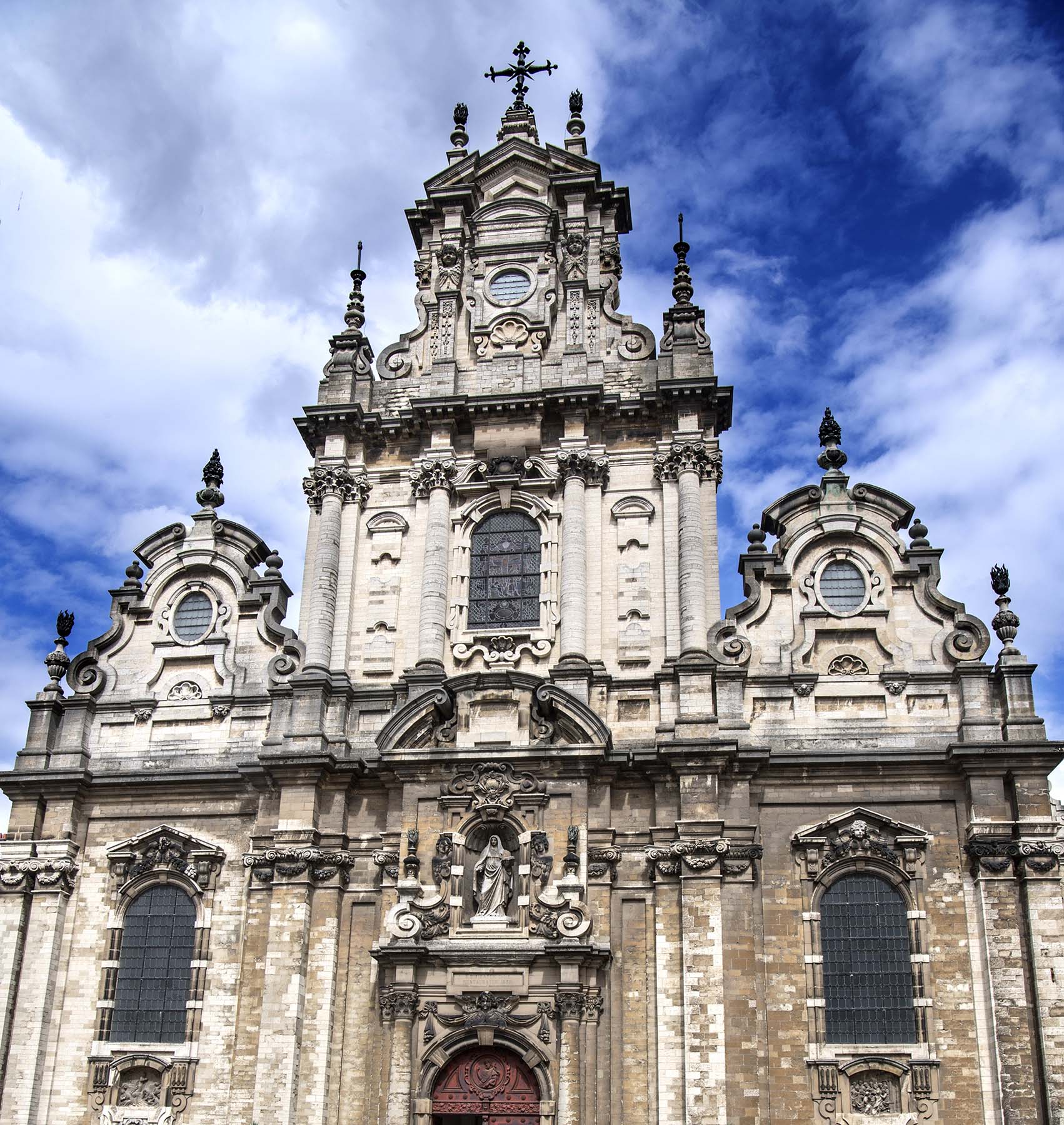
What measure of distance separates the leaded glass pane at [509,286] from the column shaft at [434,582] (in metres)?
4.71

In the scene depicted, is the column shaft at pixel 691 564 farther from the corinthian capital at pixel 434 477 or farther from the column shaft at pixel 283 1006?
the column shaft at pixel 283 1006

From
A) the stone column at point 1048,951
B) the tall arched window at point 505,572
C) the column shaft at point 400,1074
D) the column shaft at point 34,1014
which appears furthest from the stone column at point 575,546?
the column shaft at point 34,1014

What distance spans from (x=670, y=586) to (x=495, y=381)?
5675mm

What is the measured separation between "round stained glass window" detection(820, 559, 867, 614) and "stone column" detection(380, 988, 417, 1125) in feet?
32.2

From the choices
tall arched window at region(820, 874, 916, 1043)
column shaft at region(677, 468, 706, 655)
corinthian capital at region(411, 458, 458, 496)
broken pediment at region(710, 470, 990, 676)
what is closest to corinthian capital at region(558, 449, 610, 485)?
column shaft at region(677, 468, 706, 655)

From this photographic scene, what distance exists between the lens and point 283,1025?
71.7 feet

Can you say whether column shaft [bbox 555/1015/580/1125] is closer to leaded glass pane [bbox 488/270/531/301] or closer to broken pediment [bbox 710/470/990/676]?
broken pediment [bbox 710/470/990/676]

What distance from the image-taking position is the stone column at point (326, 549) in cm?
2505

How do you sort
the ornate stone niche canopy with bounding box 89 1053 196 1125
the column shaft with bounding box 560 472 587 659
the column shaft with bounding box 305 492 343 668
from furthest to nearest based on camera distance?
the column shaft with bounding box 305 492 343 668 < the column shaft with bounding box 560 472 587 659 < the ornate stone niche canopy with bounding box 89 1053 196 1125

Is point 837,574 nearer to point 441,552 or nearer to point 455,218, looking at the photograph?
point 441,552

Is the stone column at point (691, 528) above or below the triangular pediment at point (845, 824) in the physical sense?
above

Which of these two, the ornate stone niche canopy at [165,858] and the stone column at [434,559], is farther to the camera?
the stone column at [434,559]

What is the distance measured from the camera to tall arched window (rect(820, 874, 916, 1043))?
21266 millimetres

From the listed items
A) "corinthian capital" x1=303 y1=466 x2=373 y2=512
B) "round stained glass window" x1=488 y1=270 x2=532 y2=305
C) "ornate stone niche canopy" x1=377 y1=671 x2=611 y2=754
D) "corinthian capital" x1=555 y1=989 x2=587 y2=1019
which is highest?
"round stained glass window" x1=488 y1=270 x2=532 y2=305
